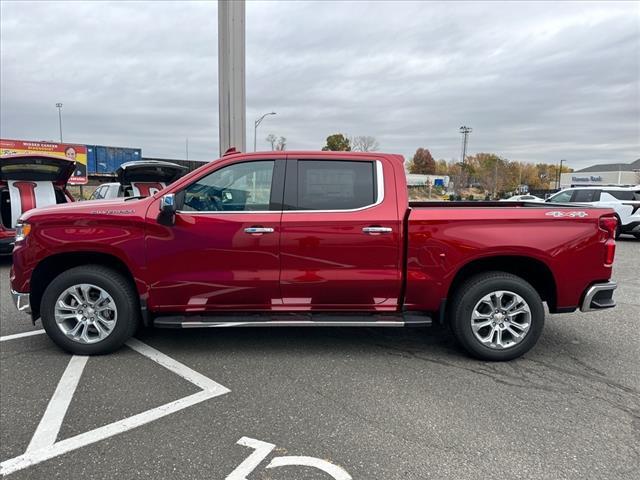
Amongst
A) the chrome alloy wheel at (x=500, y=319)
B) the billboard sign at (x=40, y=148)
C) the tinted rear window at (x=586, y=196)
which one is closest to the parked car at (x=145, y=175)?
the chrome alloy wheel at (x=500, y=319)

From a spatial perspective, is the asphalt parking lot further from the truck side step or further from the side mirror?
the side mirror

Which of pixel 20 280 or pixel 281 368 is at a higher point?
pixel 20 280

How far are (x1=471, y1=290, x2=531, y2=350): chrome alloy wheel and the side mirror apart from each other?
2849mm

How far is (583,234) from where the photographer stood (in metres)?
4.04

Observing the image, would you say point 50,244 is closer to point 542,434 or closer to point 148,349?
point 148,349

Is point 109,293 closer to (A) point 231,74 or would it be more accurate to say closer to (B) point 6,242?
(B) point 6,242

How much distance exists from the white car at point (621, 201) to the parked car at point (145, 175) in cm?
1204

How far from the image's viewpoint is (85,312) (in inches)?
164

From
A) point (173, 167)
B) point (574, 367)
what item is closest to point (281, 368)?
point (574, 367)

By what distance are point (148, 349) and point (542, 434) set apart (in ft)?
11.5

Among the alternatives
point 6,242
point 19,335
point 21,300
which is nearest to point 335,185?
point 21,300

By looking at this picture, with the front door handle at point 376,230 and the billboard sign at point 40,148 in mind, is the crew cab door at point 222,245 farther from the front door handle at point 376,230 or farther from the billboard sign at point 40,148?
the billboard sign at point 40,148

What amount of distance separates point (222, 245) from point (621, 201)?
14382 mm

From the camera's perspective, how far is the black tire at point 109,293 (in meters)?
4.10
